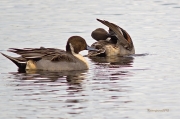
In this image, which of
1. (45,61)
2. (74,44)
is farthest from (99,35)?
(45,61)

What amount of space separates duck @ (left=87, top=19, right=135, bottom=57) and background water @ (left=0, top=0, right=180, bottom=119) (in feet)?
1.26

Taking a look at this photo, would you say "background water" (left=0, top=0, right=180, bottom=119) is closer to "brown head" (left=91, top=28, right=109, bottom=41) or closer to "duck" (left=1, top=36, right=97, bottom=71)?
"duck" (left=1, top=36, right=97, bottom=71)

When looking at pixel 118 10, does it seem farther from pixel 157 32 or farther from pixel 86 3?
pixel 157 32

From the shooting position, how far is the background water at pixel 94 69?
535 inches

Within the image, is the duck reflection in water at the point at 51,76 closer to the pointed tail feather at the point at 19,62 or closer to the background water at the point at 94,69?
the background water at the point at 94,69

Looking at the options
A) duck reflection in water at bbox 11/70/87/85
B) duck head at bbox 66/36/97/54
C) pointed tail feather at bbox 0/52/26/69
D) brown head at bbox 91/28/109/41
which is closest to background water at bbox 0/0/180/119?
duck reflection in water at bbox 11/70/87/85

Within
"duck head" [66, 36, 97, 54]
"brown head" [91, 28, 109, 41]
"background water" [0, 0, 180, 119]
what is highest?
"duck head" [66, 36, 97, 54]

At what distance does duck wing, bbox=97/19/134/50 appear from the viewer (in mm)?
21328

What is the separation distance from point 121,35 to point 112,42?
29 centimetres

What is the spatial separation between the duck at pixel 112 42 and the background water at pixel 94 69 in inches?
15.1

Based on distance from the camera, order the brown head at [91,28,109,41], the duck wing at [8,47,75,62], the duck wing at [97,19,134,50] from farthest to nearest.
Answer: the brown head at [91,28,109,41], the duck wing at [97,19,134,50], the duck wing at [8,47,75,62]

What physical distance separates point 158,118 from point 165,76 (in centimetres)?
417

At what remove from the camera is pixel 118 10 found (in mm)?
28359

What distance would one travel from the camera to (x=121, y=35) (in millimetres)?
21516
